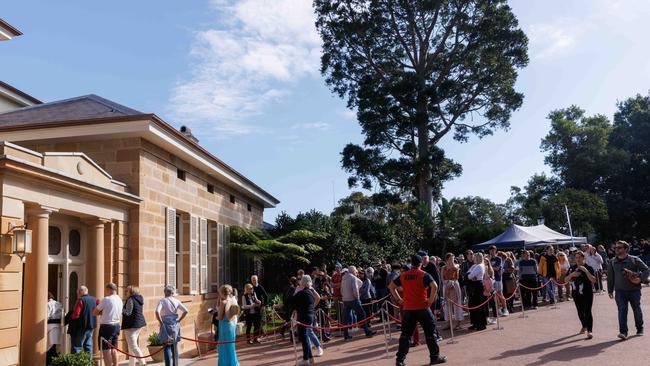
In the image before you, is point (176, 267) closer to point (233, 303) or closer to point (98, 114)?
point (98, 114)

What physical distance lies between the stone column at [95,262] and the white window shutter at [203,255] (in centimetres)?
477

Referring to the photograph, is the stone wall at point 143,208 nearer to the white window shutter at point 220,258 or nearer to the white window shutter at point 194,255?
the white window shutter at point 194,255

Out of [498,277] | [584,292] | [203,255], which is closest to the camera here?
[584,292]

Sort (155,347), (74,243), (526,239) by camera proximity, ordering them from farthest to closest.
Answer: (526,239), (155,347), (74,243)

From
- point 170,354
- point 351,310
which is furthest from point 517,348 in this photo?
point 170,354

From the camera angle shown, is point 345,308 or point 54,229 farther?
point 345,308

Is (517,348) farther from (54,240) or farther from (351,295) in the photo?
(54,240)

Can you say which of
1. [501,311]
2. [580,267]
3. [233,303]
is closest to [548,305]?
[501,311]

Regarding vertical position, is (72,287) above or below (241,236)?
below

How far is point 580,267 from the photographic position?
11133 millimetres

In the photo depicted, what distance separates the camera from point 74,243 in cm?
1206

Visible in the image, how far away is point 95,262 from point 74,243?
630 millimetres

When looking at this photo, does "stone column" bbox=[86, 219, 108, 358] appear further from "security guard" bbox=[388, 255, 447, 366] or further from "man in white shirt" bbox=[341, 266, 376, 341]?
"security guard" bbox=[388, 255, 447, 366]

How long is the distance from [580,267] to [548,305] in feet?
24.0
